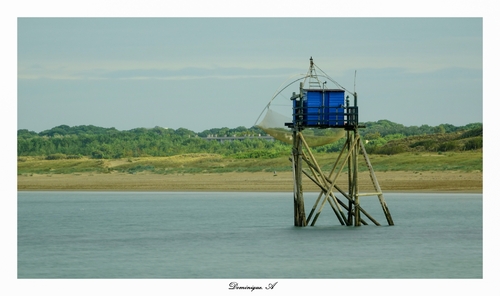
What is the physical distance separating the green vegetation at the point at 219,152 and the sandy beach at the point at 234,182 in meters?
2.49

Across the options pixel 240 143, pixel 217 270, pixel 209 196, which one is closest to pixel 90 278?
pixel 217 270

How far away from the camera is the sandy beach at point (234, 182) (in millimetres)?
70562

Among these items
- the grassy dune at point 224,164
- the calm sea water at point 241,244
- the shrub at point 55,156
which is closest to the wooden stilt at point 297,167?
the calm sea water at point 241,244

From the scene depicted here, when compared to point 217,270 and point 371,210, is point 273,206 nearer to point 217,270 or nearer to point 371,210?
point 371,210

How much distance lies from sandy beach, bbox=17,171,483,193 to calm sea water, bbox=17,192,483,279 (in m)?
9.57

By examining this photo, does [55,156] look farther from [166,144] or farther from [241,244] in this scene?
[241,244]

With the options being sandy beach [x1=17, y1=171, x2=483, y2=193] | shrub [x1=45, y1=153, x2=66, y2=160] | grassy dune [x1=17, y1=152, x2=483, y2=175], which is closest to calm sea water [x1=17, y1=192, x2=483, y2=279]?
sandy beach [x1=17, y1=171, x2=483, y2=193]

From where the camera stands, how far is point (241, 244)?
127 ft

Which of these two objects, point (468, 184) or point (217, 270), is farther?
point (468, 184)

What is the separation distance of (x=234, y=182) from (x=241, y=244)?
41.7 meters

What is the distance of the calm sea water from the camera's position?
31922 millimetres
